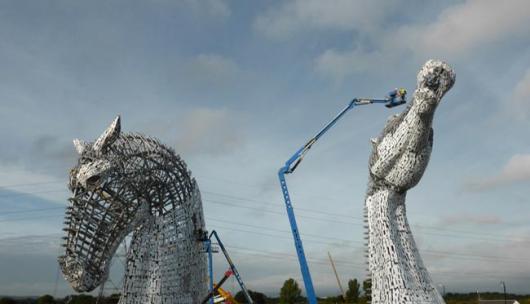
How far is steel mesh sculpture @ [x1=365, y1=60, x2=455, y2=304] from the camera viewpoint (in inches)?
352

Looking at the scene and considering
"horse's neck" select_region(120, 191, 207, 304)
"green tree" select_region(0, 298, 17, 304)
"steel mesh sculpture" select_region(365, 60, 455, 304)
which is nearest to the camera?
"steel mesh sculpture" select_region(365, 60, 455, 304)

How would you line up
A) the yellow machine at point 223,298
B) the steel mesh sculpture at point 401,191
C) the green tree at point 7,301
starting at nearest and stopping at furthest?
1. the steel mesh sculpture at point 401,191
2. the yellow machine at point 223,298
3. the green tree at point 7,301

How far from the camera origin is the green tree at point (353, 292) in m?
50.9

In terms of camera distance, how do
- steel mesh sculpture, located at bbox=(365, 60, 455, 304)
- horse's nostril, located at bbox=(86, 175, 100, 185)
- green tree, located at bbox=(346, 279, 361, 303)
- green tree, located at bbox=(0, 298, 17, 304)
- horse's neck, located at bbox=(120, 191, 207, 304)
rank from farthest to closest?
green tree, located at bbox=(346, 279, 361, 303), green tree, located at bbox=(0, 298, 17, 304), horse's neck, located at bbox=(120, 191, 207, 304), horse's nostril, located at bbox=(86, 175, 100, 185), steel mesh sculpture, located at bbox=(365, 60, 455, 304)

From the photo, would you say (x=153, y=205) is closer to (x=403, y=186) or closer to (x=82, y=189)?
(x=82, y=189)

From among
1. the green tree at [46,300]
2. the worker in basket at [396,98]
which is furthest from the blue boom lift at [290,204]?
the green tree at [46,300]

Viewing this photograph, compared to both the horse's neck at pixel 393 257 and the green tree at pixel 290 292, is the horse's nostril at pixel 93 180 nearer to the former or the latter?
the horse's neck at pixel 393 257

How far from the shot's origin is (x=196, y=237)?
14.7 m

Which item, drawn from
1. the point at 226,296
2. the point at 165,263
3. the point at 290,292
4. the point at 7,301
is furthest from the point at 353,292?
the point at 165,263

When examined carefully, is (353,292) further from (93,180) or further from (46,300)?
(93,180)

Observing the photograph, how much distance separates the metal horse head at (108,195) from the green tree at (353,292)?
41.0 meters

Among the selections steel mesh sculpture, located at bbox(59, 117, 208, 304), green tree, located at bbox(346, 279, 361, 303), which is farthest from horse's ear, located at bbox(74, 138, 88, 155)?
green tree, located at bbox(346, 279, 361, 303)

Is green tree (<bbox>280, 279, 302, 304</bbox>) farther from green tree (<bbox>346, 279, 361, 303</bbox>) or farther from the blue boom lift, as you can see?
the blue boom lift

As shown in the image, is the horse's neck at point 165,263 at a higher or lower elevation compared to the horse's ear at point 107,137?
lower
